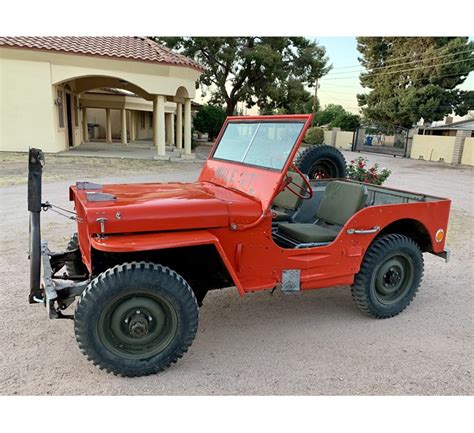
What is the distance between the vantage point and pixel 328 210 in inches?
174

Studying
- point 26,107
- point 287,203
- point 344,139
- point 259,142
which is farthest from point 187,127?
point 344,139

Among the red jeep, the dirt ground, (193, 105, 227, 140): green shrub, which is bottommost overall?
the dirt ground

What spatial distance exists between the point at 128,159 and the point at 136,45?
16.1 ft

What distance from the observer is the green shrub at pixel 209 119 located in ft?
96.5

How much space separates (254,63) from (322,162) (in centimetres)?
2218

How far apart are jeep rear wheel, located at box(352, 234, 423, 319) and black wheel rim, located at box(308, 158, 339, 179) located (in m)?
2.09

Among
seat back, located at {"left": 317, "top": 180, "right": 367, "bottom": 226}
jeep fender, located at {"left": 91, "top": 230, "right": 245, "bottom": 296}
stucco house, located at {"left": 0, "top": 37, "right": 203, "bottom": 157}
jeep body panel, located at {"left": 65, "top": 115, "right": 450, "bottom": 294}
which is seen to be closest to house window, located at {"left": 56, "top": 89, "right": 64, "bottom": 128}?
stucco house, located at {"left": 0, "top": 37, "right": 203, "bottom": 157}

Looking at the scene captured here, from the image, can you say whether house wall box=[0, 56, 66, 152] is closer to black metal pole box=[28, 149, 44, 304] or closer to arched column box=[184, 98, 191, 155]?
arched column box=[184, 98, 191, 155]

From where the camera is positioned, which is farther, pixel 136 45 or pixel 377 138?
pixel 377 138

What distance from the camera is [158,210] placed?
295cm

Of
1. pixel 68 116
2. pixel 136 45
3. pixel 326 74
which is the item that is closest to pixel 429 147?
pixel 326 74

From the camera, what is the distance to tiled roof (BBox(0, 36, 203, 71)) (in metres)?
14.6

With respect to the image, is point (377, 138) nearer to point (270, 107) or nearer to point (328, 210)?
point (270, 107)

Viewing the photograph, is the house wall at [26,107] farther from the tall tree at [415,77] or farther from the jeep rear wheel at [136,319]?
the tall tree at [415,77]
